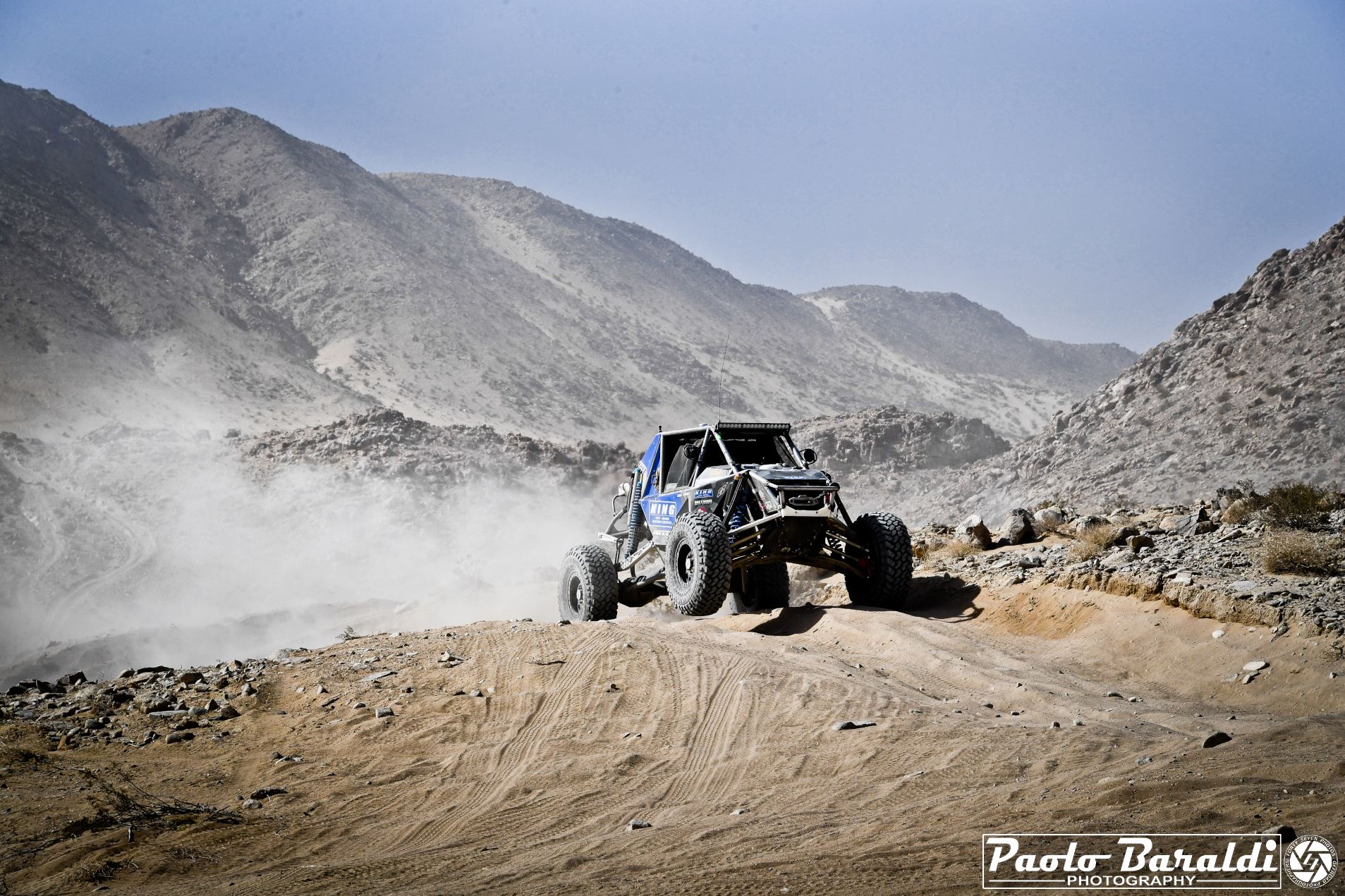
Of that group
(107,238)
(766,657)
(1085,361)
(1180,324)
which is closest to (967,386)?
(1085,361)

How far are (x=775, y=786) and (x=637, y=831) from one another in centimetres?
116

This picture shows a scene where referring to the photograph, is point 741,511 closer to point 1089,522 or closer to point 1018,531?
point 1018,531

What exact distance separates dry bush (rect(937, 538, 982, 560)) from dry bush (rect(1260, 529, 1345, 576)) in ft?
16.1

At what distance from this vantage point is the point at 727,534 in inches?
423

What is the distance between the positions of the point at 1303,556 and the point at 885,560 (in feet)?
14.2

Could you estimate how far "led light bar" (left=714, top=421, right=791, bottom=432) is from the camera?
39.5ft

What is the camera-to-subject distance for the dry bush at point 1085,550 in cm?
Result: 1206

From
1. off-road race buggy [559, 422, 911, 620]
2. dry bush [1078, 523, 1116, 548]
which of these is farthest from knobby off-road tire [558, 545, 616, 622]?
dry bush [1078, 523, 1116, 548]

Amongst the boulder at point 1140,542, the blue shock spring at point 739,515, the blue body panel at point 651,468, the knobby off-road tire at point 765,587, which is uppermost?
the blue body panel at point 651,468

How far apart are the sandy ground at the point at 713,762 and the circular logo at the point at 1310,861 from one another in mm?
309

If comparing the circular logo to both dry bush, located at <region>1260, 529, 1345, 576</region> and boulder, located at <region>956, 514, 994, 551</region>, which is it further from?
boulder, located at <region>956, 514, 994, 551</region>

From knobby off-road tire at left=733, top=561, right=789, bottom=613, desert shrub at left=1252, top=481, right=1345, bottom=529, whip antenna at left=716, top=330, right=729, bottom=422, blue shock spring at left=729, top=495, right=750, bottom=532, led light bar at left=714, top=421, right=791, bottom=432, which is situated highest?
whip antenna at left=716, top=330, right=729, bottom=422

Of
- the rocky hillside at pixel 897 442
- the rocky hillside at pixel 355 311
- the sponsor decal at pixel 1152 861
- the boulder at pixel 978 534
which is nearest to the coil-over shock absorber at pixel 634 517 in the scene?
the boulder at pixel 978 534

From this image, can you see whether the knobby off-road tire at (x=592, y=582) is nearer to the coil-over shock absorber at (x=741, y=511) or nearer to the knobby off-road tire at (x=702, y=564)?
the knobby off-road tire at (x=702, y=564)
